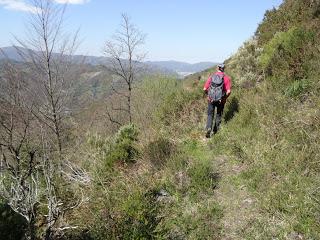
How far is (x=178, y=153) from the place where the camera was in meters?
8.44

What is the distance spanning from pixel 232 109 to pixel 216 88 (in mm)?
1255

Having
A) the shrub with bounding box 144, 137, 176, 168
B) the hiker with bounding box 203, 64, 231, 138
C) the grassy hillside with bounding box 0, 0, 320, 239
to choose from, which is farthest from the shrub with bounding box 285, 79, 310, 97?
the shrub with bounding box 144, 137, 176, 168

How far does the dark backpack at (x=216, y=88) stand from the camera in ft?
28.7

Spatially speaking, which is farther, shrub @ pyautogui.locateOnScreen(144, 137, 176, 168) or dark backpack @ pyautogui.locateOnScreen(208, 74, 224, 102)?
dark backpack @ pyautogui.locateOnScreen(208, 74, 224, 102)

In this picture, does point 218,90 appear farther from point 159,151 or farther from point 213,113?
point 159,151

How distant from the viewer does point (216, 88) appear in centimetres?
879

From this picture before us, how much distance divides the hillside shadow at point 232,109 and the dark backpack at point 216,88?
3.07 ft

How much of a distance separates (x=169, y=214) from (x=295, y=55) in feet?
17.6

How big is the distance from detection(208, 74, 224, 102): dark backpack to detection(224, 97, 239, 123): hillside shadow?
0.94 m

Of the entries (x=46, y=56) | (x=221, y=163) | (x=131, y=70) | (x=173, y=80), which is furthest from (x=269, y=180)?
(x=173, y=80)

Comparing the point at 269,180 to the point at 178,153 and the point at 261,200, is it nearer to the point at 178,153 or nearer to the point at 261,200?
the point at 261,200

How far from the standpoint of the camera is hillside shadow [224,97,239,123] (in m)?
9.58

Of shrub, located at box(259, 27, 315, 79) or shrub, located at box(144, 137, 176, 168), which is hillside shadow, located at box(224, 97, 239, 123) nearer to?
shrub, located at box(259, 27, 315, 79)

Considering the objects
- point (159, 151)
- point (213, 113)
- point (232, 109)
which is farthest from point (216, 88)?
point (159, 151)
